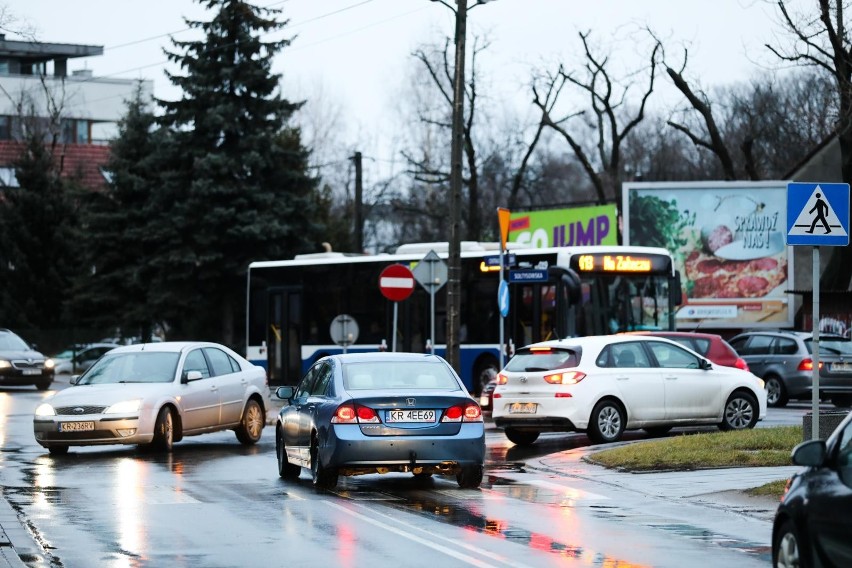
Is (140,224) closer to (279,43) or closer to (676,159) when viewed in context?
(279,43)

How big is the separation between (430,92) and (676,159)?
86.8 feet

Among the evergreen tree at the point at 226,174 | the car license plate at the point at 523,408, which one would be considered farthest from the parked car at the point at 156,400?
the evergreen tree at the point at 226,174

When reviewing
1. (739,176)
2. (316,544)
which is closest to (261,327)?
(316,544)

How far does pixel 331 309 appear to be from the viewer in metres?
37.9

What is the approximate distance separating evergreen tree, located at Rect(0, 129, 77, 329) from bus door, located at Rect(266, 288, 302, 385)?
2420cm

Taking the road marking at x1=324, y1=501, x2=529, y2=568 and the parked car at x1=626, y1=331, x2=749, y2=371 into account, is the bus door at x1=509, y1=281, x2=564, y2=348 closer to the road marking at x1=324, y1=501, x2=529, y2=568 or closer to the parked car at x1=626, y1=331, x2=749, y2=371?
the parked car at x1=626, y1=331, x2=749, y2=371

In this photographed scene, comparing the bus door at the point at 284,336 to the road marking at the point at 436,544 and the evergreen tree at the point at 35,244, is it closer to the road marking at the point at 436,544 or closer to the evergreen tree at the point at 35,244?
the evergreen tree at the point at 35,244

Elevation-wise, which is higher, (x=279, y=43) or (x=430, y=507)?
→ (x=279, y=43)

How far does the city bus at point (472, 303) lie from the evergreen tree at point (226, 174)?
1040cm

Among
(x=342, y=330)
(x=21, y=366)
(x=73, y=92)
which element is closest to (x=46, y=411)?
(x=342, y=330)

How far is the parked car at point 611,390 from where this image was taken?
21641 millimetres

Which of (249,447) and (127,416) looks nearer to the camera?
(127,416)

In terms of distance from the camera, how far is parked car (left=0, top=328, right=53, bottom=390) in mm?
44031

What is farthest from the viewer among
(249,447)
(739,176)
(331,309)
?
(739,176)
